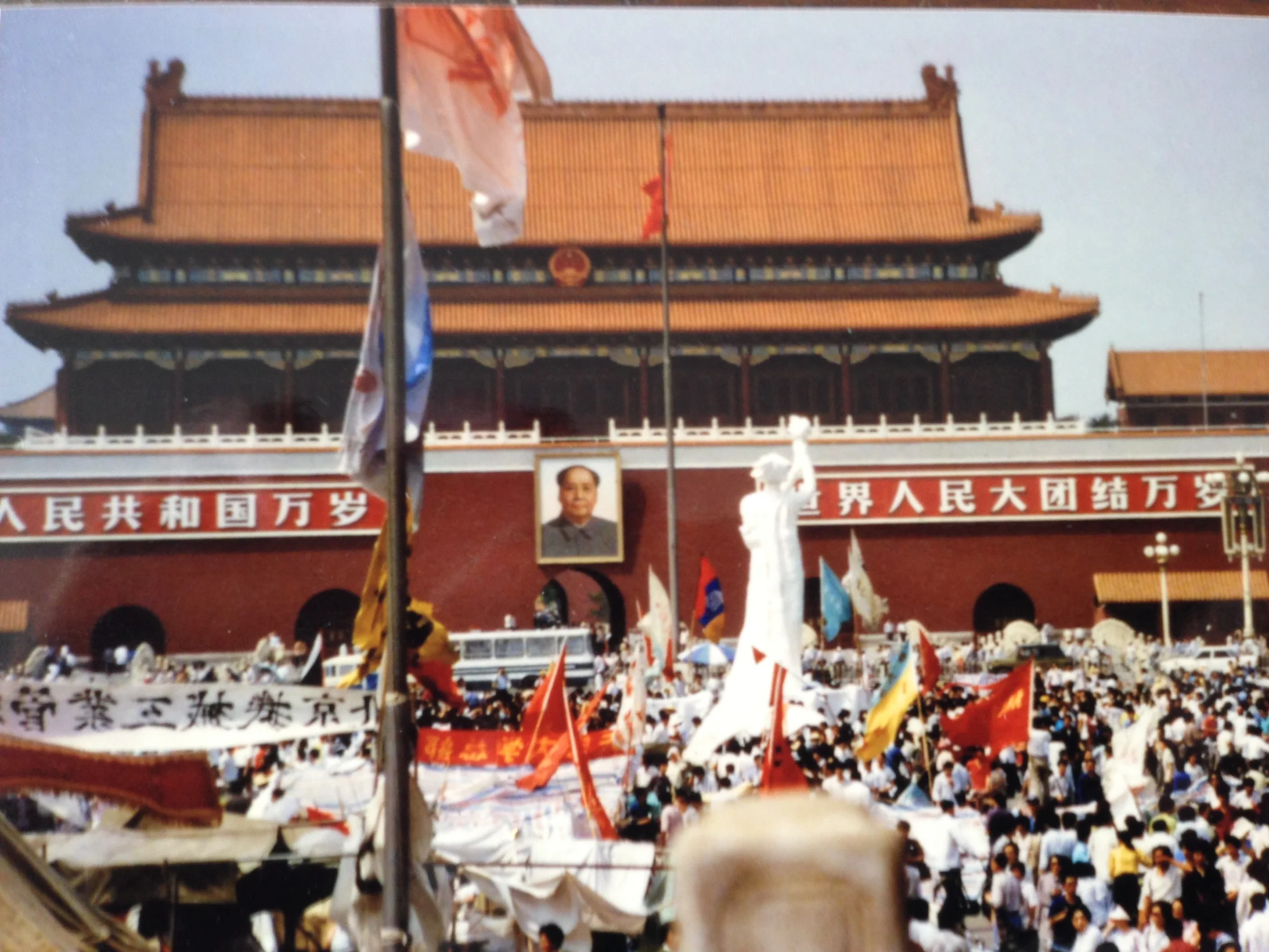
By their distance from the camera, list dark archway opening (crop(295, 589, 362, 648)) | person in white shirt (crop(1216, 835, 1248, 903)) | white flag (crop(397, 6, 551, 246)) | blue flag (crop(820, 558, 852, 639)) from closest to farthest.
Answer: person in white shirt (crop(1216, 835, 1248, 903)) → white flag (crop(397, 6, 551, 246)) → blue flag (crop(820, 558, 852, 639)) → dark archway opening (crop(295, 589, 362, 648))

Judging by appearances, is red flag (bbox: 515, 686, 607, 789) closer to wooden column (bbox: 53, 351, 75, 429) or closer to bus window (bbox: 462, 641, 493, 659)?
bus window (bbox: 462, 641, 493, 659)

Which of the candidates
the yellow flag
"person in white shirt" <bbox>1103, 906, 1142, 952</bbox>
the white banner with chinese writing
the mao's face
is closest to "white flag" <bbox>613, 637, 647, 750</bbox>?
the yellow flag

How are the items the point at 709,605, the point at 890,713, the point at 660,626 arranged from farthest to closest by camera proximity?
1. the point at 709,605
2. the point at 660,626
3. the point at 890,713

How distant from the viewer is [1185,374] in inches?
859

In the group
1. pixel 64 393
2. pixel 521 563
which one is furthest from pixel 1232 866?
pixel 64 393

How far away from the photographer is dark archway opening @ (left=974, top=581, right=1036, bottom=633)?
20047 mm

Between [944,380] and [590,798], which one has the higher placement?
[944,380]

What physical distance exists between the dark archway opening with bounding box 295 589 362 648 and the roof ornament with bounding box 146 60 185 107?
8894 mm

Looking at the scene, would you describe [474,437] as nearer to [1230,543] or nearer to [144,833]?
[1230,543]

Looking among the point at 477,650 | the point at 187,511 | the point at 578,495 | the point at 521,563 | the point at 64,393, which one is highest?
the point at 64,393

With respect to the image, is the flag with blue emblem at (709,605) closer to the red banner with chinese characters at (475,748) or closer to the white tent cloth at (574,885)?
the red banner with chinese characters at (475,748)

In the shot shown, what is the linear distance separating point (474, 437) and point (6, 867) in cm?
1462

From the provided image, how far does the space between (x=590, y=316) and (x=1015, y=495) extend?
6.49 metres

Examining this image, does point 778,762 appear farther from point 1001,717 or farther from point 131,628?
point 131,628
